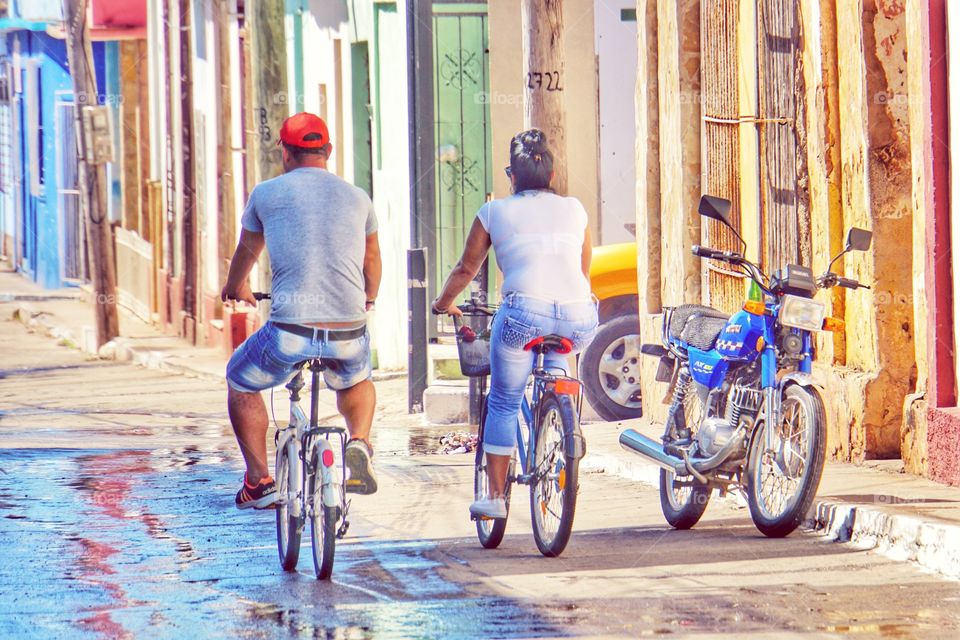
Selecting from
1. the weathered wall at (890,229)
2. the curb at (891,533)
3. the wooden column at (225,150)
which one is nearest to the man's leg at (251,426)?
the curb at (891,533)

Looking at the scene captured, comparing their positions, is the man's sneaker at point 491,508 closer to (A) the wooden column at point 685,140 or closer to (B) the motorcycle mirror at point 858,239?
(B) the motorcycle mirror at point 858,239

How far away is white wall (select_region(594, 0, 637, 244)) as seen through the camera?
54.0ft

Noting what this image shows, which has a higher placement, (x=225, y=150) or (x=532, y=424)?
(x=225, y=150)

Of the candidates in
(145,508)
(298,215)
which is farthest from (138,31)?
(298,215)

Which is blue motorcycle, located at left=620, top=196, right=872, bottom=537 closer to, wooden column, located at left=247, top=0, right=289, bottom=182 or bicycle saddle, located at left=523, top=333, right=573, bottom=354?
bicycle saddle, located at left=523, top=333, right=573, bottom=354

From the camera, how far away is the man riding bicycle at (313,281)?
7883 mm

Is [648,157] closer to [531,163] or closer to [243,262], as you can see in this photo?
[531,163]

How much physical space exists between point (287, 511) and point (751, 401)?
1.96 metres

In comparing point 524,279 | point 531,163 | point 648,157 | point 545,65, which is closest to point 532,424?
point 524,279

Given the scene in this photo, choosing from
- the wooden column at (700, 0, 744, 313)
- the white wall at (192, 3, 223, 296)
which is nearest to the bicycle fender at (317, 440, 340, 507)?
the wooden column at (700, 0, 744, 313)

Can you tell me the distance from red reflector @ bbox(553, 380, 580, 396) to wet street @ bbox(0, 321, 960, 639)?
2.12ft

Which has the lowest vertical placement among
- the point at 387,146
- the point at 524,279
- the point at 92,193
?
the point at 524,279

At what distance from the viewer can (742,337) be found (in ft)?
28.2

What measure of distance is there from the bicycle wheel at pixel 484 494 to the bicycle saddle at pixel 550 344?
1.29ft
